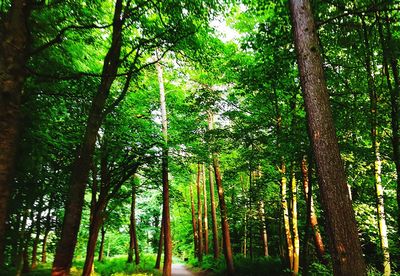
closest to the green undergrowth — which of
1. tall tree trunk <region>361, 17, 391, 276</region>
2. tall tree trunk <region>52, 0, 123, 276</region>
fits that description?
tall tree trunk <region>361, 17, 391, 276</region>

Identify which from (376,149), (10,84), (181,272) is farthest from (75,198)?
(181,272)

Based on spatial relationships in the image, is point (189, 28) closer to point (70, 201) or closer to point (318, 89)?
point (318, 89)

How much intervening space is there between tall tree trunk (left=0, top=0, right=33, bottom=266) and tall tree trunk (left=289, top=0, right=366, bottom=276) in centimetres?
388

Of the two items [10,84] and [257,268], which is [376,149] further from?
[257,268]

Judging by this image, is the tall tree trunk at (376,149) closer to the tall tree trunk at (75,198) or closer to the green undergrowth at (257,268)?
the green undergrowth at (257,268)

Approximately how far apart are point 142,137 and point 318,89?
30.0 ft

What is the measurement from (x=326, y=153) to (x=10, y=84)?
13.4 feet

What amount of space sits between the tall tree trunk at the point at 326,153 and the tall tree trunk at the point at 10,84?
3.88m

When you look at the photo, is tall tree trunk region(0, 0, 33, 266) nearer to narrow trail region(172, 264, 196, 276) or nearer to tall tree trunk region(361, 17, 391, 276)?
tall tree trunk region(361, 17, 391, 276)

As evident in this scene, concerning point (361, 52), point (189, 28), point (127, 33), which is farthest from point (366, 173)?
point (127, 33)

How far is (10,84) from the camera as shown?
295 centimetres

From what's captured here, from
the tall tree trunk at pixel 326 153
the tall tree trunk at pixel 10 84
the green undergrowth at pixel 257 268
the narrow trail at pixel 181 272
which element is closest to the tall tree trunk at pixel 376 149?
the tall tree trunk at pixel 326 153

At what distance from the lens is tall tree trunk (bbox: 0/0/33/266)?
2.85 m

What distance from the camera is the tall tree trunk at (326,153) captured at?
10.9ft
